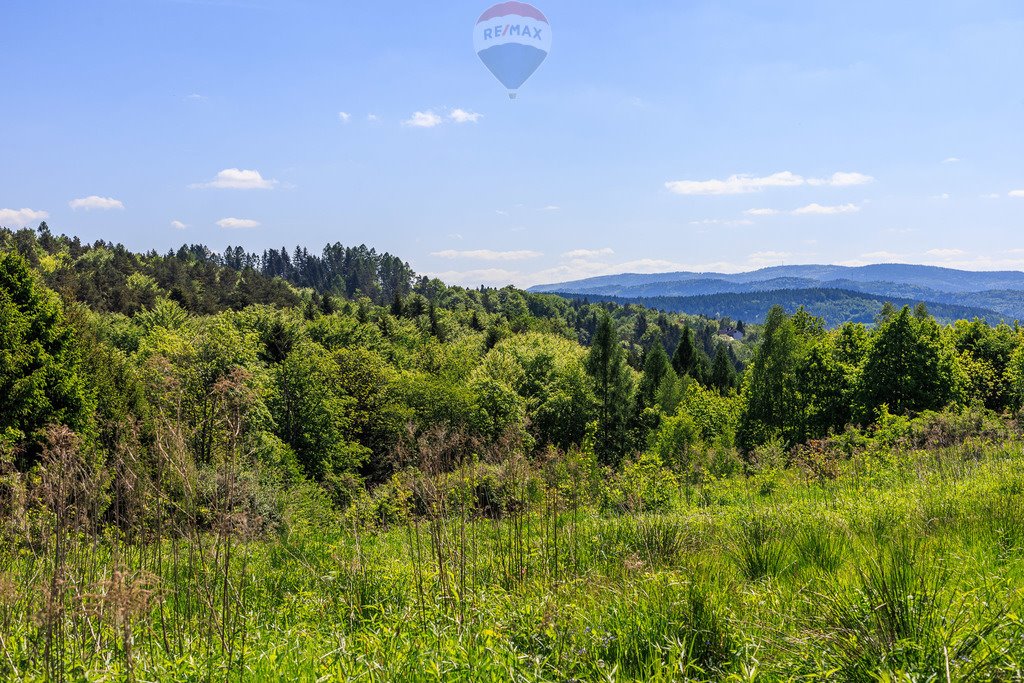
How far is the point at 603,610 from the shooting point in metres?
3.45

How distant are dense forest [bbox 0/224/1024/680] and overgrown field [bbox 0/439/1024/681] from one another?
46 mm

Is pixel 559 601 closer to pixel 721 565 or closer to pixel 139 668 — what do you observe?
pixel 721 565

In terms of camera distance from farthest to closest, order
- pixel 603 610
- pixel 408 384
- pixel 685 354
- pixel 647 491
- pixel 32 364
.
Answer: pixel 685 354 → pixel 408 384 → pixel 32 364 → pixel 647 491 → pixel 603 610

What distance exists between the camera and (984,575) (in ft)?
12.6

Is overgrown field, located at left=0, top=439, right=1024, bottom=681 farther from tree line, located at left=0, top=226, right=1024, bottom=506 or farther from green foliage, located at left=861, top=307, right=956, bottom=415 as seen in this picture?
green foliage, located at left=861, top=307, right=956, bottom=415

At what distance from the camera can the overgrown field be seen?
269 centimetres

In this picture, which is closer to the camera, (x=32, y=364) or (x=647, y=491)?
(x=647, y=491)

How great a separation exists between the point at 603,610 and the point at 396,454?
7.01 meters

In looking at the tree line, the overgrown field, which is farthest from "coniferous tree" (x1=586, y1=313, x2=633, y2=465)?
the overgrown field

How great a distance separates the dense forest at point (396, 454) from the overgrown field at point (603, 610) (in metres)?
0.05

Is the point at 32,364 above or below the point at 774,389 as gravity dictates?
above

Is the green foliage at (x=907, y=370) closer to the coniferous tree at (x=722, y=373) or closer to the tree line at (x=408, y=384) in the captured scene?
the tree line at (x=408, y=384)

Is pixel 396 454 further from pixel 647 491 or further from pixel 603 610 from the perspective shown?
pixel 603 610

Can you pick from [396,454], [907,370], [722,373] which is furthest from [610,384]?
[396,454]
